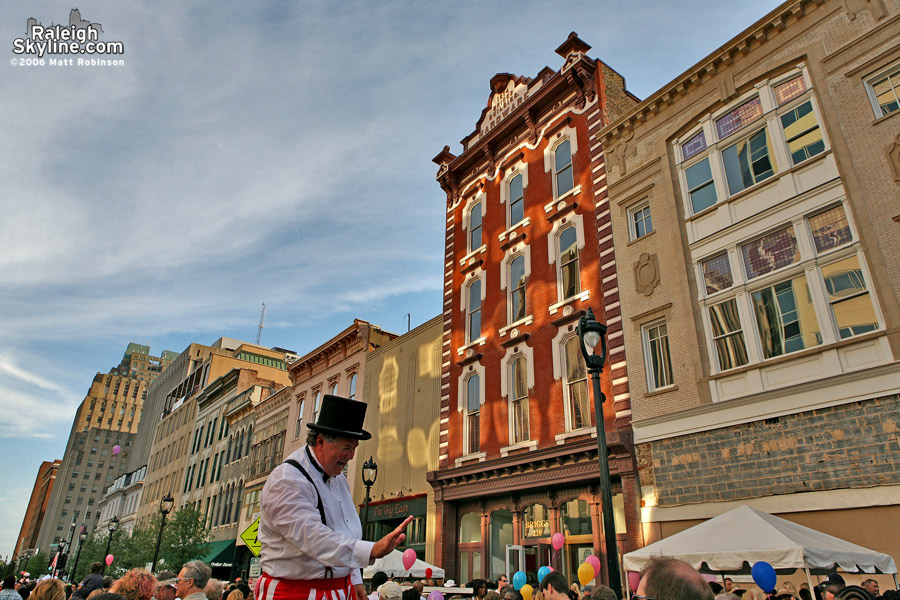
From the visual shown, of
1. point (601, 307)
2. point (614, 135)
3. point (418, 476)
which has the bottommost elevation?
point (418, 476)

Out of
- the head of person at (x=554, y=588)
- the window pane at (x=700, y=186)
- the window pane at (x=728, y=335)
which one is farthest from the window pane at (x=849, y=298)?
the head of person at (x=554, y=588)

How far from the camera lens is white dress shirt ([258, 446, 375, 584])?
339 centimetres

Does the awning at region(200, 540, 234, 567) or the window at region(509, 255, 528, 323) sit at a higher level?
the window at region(509, 255, 528, 323)

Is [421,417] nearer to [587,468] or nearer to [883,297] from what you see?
[587,468]

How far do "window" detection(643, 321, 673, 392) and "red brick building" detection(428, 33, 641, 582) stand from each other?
2.56 feet

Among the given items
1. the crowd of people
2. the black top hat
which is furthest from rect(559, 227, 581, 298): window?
the black top hat

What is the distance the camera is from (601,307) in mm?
18703

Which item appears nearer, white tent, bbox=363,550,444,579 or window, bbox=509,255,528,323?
white tent, bbox=363,550,444,579

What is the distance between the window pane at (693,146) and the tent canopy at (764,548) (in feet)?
35.0

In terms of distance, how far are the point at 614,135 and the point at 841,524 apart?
1310cm

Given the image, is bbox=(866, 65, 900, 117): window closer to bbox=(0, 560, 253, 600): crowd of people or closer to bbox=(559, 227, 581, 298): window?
bbox=(559, 227, 581, 298): window

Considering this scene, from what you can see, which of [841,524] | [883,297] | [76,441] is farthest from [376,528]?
[76,441]

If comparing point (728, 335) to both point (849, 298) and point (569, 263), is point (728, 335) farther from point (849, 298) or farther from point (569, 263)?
point (569, 263)

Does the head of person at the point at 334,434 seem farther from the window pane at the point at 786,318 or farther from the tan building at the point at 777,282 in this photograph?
the window pane at the point at 786,318
